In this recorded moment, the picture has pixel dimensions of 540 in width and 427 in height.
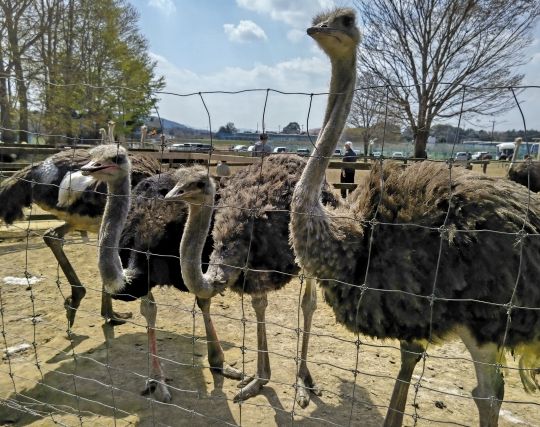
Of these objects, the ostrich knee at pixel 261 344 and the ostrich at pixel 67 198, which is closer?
the ostrich knee at pixel 261 344

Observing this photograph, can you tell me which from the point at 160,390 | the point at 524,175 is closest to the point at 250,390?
the point at 160,390

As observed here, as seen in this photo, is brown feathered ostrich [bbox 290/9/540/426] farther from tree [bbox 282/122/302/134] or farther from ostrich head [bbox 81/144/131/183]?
ostrich head [bbox 81/144/131/183]

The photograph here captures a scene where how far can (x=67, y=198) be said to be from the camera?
15.4 ft

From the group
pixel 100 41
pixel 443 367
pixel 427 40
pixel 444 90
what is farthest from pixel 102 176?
pixel 100 41

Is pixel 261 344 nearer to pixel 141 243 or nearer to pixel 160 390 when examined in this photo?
pixel 160 390

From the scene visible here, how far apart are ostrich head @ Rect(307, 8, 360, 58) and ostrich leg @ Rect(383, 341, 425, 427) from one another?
156 cm

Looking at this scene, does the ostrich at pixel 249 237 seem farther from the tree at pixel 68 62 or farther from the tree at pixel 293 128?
the tree at pixel 68 62

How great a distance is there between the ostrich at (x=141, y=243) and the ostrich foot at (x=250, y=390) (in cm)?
24

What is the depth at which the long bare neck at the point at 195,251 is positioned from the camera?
2.97 meters

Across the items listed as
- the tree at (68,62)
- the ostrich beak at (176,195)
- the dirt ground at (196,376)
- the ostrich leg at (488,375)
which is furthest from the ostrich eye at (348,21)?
the tree at (68,62)

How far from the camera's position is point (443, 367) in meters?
3.84

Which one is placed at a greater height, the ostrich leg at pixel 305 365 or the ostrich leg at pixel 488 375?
the ostrich leg at pixel 488 375

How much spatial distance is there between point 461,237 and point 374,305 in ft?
1.70

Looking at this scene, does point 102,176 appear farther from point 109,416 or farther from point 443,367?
point 443,367
